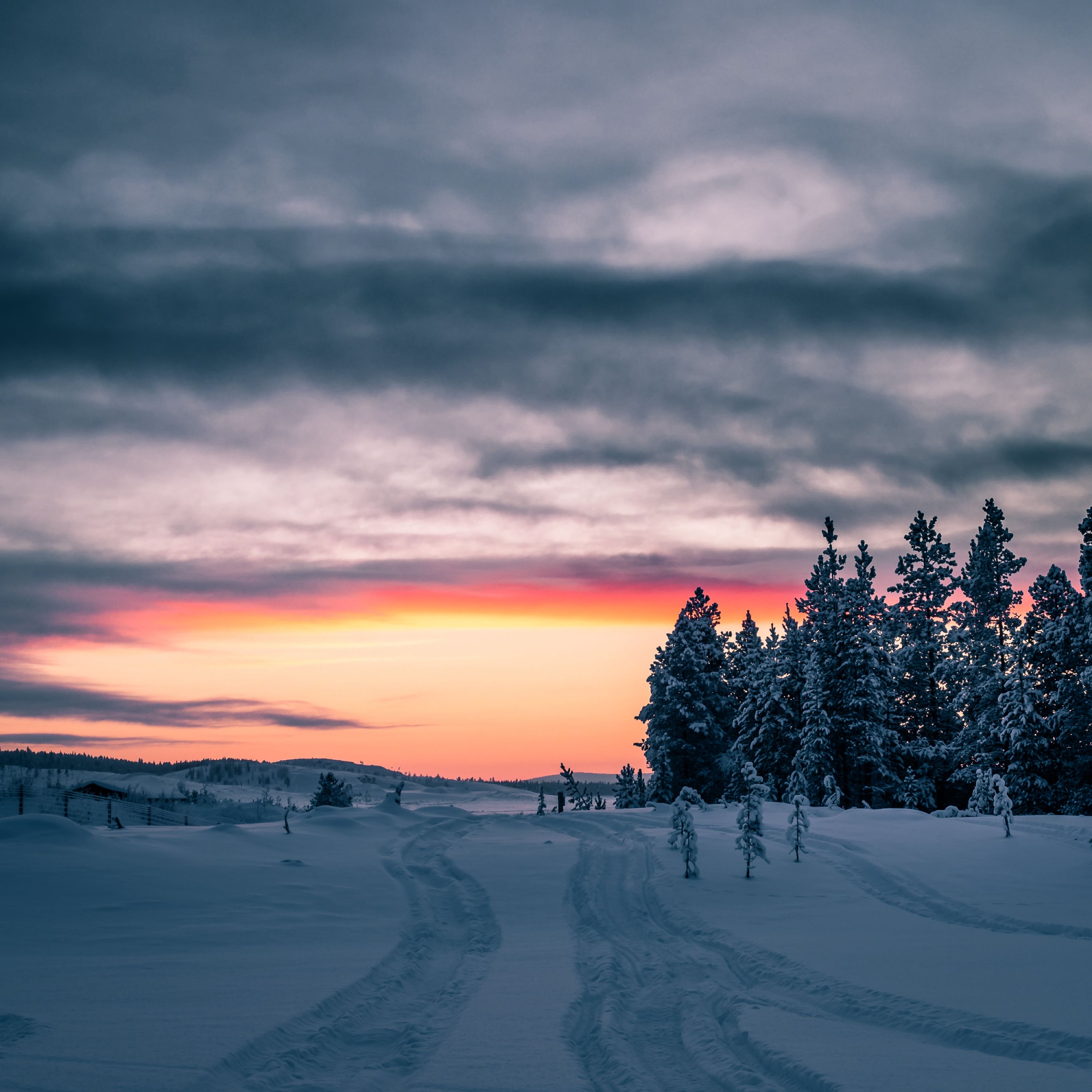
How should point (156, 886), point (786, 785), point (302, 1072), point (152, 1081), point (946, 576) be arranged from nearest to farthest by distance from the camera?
point (152, 1081) < point (302, 1072) < point (156, 886) < point (786, 785) < point (946, 576)

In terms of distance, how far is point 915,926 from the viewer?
1438cm

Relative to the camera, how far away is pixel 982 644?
4528 centimetres

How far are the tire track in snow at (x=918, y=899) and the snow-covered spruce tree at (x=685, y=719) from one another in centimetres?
2505

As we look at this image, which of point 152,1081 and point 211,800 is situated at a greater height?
point 152,1081

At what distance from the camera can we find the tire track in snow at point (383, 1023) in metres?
7.75

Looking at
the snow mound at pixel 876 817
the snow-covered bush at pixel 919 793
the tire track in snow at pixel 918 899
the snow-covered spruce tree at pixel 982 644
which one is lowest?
the snow-covered bush at pixel 919 793

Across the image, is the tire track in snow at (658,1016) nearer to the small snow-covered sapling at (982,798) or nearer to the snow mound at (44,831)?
the snow mound at (44,831)

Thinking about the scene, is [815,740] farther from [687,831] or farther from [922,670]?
[687,831]

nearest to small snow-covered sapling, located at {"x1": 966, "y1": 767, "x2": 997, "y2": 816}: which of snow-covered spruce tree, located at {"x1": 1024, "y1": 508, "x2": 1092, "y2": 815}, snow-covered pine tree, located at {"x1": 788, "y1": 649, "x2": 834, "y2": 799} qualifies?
snow-covered spruce tree, located at {"x1": 1024, "y1": 508, "x2": 1092, "y2": 815}

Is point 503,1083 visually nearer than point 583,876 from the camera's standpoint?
Yes

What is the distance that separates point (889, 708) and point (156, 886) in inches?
1490

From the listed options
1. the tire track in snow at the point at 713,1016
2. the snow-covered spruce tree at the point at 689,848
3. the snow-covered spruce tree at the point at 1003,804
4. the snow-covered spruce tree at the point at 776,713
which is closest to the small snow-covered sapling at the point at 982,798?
the snow-covered spruce tree at the point at 776,713

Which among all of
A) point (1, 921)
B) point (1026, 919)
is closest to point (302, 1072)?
point (1, 921)

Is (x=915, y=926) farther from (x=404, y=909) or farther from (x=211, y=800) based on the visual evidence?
(x=211, y=800)
